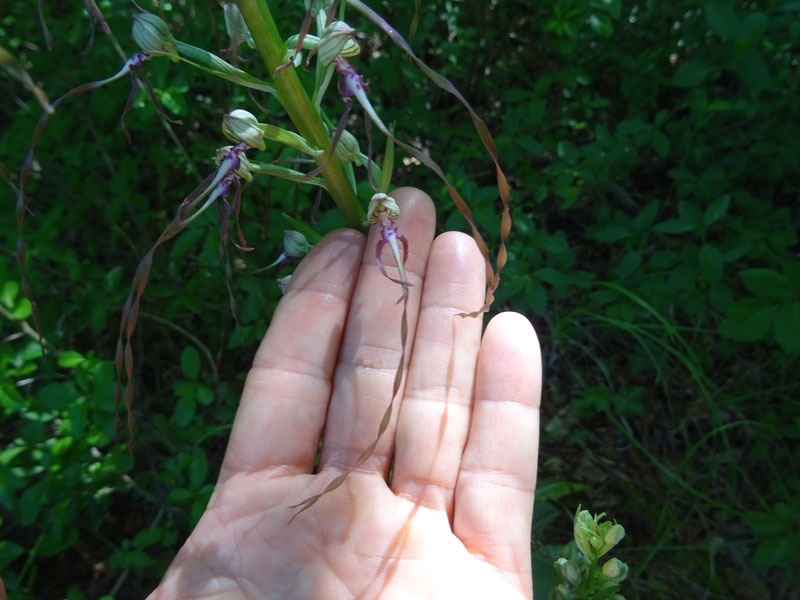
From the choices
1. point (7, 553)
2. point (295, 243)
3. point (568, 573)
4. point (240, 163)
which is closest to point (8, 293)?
point (7, 553)

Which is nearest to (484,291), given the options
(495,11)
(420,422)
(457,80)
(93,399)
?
(420,422)

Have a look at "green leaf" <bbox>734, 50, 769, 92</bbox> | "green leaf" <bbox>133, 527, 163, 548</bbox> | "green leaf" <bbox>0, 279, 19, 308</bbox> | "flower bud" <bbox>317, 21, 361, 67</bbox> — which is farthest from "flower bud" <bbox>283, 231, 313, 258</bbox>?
"green leaf" <bbox>734, 50, 769, 92</bbox>

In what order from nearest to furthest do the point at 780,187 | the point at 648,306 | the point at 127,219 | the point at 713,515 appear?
the point at 648,306
the point at 713,515
the point at 780,187
the point at 127,219

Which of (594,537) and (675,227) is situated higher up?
(675,227)

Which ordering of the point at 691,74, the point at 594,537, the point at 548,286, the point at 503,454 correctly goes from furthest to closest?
1. the point at 548,286
2. the point at 691,74
3. the point at 503,454
4. the point at 594,537

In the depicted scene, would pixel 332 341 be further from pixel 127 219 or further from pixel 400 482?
pixel 127 219

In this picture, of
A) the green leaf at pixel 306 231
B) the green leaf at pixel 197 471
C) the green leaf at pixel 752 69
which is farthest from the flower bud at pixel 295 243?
the green leaf at pixel 752 69

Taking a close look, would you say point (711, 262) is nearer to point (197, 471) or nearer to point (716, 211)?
point (716, 211)
